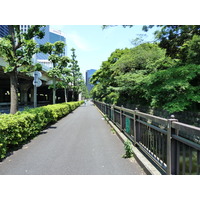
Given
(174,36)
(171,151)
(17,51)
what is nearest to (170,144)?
(171,151)

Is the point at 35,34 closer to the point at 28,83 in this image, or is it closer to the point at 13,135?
the point at 13,135

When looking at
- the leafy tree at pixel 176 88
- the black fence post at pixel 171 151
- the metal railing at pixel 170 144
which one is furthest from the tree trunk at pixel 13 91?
the black fence post at pixel 171 151

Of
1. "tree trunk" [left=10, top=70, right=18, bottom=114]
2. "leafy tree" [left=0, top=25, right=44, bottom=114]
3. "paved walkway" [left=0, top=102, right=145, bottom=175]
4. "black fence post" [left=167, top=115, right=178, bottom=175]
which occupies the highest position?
"leafy tree" [left=0, top=25, right=44, bottom=114]

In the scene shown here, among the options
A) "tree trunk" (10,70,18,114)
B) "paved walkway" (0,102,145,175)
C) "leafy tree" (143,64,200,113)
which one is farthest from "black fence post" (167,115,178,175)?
"tree trunk" (10,70,18,114)

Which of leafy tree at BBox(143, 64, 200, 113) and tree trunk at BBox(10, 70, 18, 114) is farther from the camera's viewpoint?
tree trunk at BBox(10, 70, 18, 114)

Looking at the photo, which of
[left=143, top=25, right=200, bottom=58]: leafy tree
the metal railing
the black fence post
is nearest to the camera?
the metal railing

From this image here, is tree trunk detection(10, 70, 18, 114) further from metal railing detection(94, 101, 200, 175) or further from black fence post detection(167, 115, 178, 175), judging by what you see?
black fence post detection(167, 115, 178, 175)

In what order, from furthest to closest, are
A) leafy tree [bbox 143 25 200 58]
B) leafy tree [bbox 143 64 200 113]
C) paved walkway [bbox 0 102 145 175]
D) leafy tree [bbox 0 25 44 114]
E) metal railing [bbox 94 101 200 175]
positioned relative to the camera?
leafy tree [bbox 143 25 200 58] → leafy tree [bbox 0 25 44 114] → leafy tree [bbox 143 64 200 113] → paved walkway [bbox 0 102 145 175] → metal railing [bbox 94 101 200 175]

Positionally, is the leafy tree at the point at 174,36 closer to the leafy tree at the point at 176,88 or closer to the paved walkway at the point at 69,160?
the leafy tree at the point at 176,88

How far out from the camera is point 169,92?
5.82 metres

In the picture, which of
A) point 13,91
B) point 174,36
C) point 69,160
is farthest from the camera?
point 174,36

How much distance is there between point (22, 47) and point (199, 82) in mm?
8016

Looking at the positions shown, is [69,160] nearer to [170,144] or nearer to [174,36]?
[170,144]

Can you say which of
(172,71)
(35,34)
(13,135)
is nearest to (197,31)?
(172,71)
